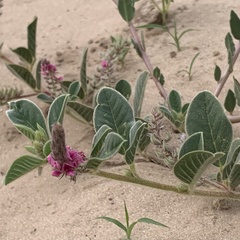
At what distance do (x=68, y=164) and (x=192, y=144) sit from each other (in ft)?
0.88

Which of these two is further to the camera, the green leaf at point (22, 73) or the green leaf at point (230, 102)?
the green leaf at point (22, 73)

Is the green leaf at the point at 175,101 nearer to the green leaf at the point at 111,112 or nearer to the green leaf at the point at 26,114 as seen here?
the green leaf at the point at 111,112

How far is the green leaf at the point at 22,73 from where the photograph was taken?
2012 millimetres

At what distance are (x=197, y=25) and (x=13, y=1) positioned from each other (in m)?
1.12

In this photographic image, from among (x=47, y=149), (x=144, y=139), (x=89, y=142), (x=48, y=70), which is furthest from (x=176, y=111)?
(x=47, y=149)

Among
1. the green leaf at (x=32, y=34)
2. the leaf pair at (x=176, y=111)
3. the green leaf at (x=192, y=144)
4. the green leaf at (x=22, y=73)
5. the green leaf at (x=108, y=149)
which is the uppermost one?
the green leaf at (x=108, y=149)

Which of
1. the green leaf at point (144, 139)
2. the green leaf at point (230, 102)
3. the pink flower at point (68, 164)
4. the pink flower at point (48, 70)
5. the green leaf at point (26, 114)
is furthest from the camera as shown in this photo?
the pink flower at point (48, 70)

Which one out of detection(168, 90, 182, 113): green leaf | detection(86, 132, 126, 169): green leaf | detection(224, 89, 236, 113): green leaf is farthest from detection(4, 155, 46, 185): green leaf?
detection(224, 89, 236, 113): green leaf

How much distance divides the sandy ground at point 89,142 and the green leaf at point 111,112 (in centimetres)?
33

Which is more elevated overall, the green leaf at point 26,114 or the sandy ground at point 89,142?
the green leaf at point 26,114

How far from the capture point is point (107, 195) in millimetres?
1795

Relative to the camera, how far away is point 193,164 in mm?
1271

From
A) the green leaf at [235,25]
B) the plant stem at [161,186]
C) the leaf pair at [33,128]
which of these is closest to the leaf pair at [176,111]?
the green leaf at [235,25]

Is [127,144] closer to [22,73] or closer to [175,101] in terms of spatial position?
[175,101]
